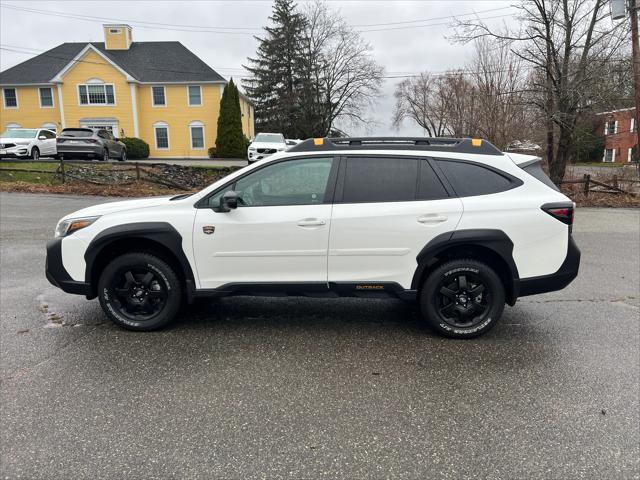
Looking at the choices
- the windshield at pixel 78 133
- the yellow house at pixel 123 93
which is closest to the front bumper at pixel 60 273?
the windshield at pixel 78 133

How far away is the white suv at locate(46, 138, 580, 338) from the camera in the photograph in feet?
13.6

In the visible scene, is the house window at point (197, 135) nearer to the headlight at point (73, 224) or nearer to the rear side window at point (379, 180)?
the headlight at point (73, 224)

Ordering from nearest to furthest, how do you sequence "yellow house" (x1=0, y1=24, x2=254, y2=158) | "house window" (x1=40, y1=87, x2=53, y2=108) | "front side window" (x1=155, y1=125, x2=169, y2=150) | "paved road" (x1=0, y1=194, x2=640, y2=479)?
"paved road" (x1=0, y1=194, x2=640, y2=479), "yellow house" (x1=0, y1=24, x2=254, y2=158), "house window" (x1=40, y1=87, x2=53, y2=108), "front side window" (x1=155, y1=125, x2=169, y2=150)

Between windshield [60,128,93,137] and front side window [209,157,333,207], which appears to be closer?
front side window [209,157,333,207]

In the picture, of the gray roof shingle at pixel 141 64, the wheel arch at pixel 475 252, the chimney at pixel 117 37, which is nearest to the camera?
the wheel arch at pixel 475 252

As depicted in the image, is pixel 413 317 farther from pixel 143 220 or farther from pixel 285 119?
pixel 285 119

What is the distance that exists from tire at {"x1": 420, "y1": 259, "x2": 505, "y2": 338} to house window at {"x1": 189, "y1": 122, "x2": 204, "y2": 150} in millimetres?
36289

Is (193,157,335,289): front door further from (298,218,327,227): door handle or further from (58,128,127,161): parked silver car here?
(58,128,127,161): parked silver car

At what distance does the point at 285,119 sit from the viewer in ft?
162

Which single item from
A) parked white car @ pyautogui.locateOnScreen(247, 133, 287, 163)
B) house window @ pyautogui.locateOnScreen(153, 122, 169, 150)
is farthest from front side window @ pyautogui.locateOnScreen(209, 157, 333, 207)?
house window @ pyautogui.locateOnScreen(153, 122, 169, 150)

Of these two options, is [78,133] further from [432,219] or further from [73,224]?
[432,219]

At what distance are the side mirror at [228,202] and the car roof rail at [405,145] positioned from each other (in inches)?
29.0

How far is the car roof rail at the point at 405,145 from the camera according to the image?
4.41 metres

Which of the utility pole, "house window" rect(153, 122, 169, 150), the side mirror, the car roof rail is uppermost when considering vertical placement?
the utility pole
